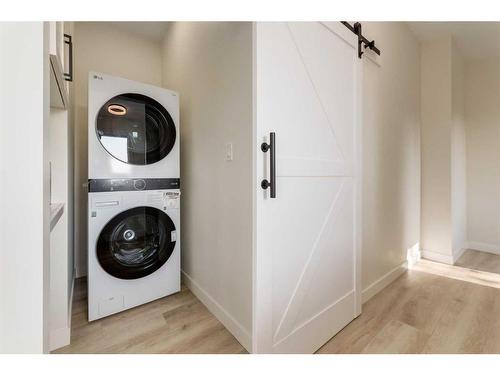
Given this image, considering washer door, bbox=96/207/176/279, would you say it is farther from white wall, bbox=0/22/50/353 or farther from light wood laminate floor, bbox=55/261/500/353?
white wall, bbox=0/22/50/353

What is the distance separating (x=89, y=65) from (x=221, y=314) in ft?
9.49

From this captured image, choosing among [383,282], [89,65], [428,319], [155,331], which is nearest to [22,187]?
[155,331]

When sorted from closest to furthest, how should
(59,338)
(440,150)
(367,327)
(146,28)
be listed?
(59,338), (367,327), (146,28), (440,150)

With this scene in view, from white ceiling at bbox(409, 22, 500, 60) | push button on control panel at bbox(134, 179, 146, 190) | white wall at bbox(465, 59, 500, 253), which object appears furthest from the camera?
white wall at bbox(465, 59, 500, 253)

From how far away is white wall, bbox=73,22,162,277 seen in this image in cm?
238

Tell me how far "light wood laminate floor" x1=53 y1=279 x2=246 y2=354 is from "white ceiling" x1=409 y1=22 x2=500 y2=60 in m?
3.66

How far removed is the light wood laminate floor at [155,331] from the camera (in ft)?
4.44

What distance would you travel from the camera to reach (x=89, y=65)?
2.48 m

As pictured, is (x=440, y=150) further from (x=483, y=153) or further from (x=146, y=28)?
(x=146, y=28)

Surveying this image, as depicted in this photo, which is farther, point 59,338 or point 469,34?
point 469,34

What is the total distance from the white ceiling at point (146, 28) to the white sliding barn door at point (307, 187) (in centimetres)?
211

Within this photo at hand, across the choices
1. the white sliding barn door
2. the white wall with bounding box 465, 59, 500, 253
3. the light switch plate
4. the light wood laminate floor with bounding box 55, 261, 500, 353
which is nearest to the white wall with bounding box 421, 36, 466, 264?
the white wall with bounding box 465, 59, 500, 253

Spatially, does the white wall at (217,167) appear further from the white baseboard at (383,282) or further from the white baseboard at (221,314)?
the white baseboard at (383,282)

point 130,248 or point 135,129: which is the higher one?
point 135,129
